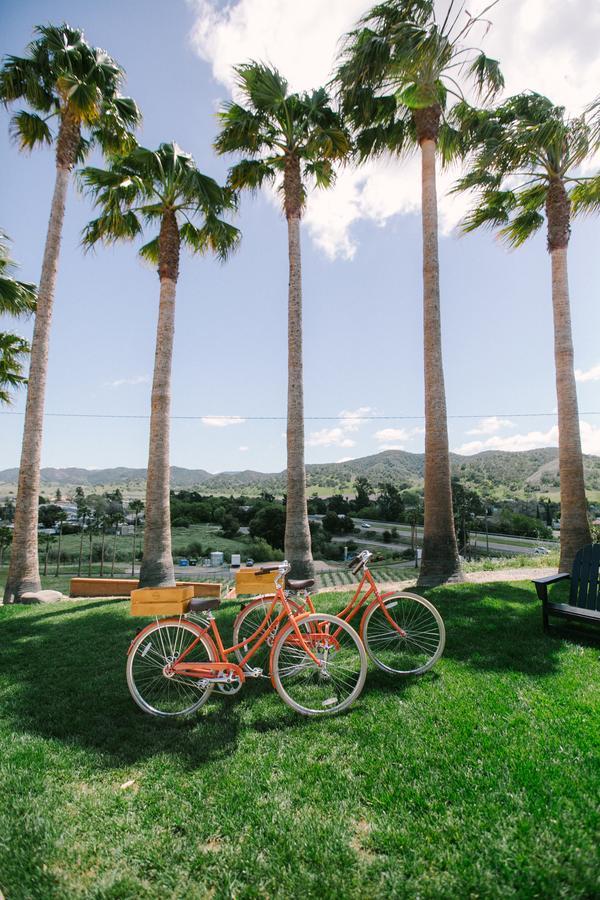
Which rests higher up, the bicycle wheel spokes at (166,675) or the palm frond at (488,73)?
the palm frond at (488,73)

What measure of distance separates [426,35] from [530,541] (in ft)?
285

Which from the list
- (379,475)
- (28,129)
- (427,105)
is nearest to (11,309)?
(28,129)

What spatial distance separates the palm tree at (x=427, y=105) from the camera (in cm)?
801

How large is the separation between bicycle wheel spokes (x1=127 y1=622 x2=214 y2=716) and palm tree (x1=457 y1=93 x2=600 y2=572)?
8.04 meters

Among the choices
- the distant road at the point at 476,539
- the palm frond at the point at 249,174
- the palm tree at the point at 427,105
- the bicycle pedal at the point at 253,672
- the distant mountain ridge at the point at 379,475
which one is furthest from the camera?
the distant mountain ridge at the point at 379,475

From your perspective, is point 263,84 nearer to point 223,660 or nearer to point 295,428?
point 295,428

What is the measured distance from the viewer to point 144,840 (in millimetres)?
2182

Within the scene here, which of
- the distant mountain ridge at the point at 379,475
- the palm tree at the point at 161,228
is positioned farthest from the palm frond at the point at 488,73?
the distant mountain ridge at the point at 379,475

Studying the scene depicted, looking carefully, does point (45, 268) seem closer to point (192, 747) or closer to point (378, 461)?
point (192, 747)

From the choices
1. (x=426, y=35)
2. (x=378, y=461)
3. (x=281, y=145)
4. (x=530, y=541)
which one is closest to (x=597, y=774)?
(x=426, y=35)

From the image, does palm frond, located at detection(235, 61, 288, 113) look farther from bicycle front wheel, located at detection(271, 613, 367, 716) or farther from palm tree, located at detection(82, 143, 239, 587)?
bicycle front wheel, located at detection(271, 613, 367, 716)

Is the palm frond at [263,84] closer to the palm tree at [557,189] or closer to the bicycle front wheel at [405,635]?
the palm tree at [557,189]

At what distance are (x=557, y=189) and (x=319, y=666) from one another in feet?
38.0

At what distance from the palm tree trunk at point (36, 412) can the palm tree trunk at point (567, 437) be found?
37.5 feet
